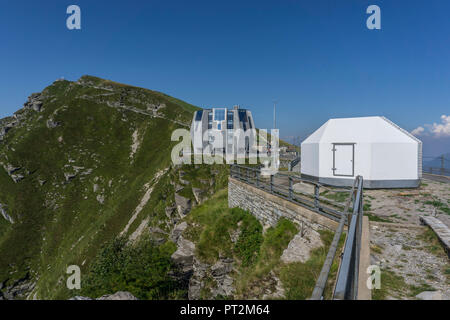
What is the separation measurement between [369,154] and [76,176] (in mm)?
89683

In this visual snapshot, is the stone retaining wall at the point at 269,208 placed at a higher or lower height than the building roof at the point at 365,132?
lower

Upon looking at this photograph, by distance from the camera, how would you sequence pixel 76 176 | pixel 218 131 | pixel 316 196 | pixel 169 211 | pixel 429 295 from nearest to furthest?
pixel 429 295 < pixel 316 196 < pixel 169 211 < pixel 218 131 < pixel 76 176

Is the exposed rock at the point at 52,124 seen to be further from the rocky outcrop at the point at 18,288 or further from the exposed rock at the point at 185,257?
the exposed rock at the point at 185,257

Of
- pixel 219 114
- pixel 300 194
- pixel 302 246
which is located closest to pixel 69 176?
pixel 219 114

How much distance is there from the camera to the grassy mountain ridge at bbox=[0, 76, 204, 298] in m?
53.5

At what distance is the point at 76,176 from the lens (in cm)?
8262

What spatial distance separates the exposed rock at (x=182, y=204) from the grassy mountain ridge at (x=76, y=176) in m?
3.03

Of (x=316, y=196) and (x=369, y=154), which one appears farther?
(x=369, y=154)

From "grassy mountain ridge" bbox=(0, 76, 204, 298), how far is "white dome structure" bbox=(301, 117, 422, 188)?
→ 24734mm

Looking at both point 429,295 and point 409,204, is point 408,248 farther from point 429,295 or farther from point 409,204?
point 409,204

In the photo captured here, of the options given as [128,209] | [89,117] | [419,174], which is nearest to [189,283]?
[419,174]

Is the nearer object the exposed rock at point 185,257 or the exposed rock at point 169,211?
the exposed rock at point 185,257

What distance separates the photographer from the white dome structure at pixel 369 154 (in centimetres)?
1681

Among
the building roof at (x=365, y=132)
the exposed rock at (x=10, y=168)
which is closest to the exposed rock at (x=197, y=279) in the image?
the building roof at (x=365, y=132)
